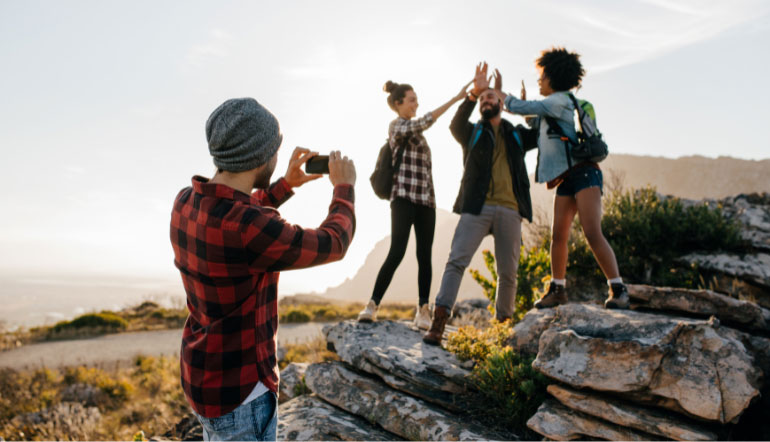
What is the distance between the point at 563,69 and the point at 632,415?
314 cm

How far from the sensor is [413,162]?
5.17 m

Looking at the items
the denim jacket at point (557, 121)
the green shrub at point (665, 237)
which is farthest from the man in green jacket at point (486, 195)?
the green shrub at point (665, 237)

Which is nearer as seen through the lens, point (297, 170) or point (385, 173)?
point (297, 170)

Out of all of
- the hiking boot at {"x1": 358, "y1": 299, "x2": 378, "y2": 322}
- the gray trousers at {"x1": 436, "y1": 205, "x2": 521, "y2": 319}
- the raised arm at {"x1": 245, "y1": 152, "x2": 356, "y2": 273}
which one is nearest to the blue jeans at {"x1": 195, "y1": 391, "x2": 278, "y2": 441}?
the raised arm at {"x1": 245, "y1": 152, "x2": 356, "y2": 273}

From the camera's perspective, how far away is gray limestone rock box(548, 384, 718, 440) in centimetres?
320

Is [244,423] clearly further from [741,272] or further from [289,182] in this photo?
[741,272]

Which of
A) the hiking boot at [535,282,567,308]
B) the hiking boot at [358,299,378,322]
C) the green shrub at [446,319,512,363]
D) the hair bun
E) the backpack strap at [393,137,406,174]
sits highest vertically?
the hair bun

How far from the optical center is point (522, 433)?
3.82m

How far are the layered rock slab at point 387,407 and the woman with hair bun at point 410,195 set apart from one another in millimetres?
816

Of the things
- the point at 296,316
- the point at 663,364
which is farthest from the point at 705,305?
the point at 296,316

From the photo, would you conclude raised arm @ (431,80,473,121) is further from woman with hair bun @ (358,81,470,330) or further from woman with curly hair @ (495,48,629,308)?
woman with curly hair @ (495,48,629,308)

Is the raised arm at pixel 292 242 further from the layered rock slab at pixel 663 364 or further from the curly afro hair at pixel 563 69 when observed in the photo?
the curly afro hair at pixel 563 69

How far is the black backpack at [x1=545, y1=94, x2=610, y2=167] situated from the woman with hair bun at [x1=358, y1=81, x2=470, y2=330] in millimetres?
1276

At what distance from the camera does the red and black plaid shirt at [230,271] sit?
5.65ft
